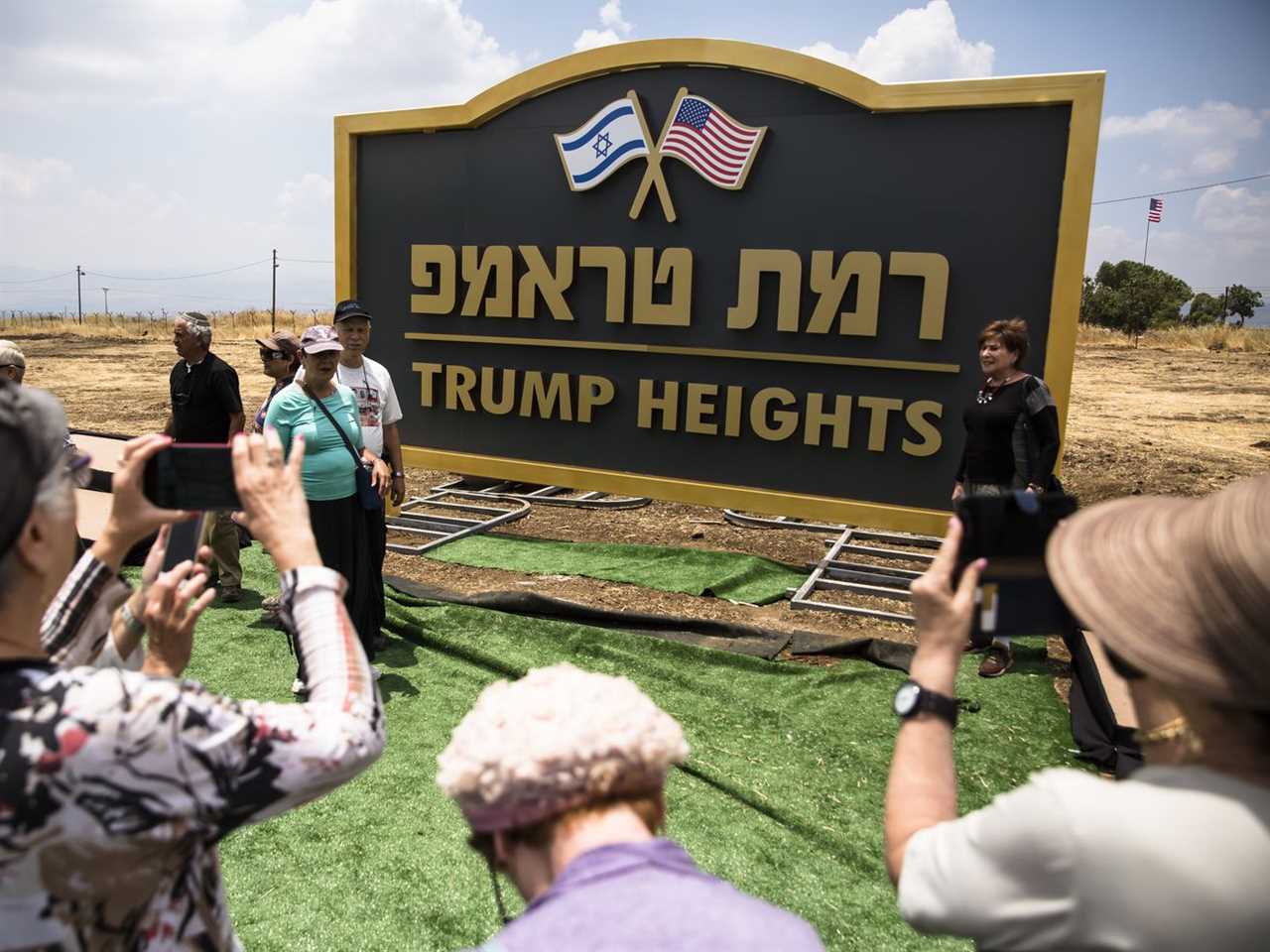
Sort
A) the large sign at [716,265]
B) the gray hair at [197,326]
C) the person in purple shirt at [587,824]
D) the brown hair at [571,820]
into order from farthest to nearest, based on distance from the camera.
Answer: the large sign at [716,265] < the gray hair at [197,326] < the brown hair at [571,820] < the person in purple shirt at [587,824]

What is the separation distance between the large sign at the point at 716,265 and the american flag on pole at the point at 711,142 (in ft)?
0.04

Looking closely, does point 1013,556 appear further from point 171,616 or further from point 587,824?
point 171,616

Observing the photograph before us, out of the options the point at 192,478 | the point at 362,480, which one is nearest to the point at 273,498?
the point at 192,478

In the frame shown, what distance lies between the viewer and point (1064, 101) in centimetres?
474

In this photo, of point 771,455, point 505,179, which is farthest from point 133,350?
point 771,455

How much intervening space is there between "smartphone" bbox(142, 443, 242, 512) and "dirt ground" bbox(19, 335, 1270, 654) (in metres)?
4.04

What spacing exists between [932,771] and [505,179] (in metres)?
5.76

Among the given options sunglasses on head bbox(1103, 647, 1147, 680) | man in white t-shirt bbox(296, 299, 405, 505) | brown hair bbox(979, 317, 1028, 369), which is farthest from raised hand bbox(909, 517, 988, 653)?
man in white t-shirt bbox(296, 299, 405, 505)

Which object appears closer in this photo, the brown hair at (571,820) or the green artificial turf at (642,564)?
the brown hair at (571,820)

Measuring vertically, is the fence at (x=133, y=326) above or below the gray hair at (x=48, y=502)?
below

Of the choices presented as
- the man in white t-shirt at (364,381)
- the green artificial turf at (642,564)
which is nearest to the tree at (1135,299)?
the green artificial turf at (642,564)

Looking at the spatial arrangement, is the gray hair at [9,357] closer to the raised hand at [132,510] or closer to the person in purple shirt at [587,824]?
the raised hand at [132,510]

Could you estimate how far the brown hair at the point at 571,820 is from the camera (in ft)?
2.98

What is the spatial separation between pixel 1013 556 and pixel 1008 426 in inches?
134
